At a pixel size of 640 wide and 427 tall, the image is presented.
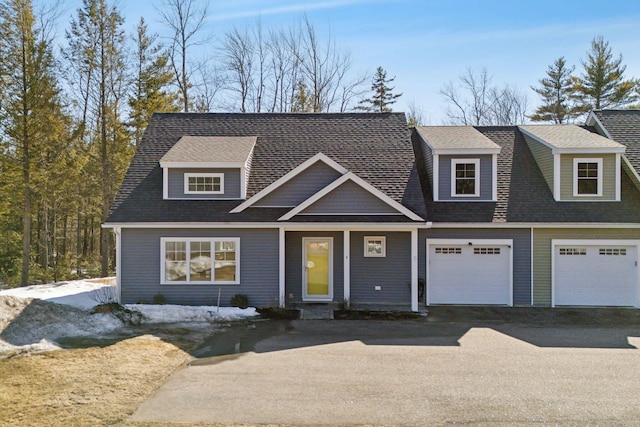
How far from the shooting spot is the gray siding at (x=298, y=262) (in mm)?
15188

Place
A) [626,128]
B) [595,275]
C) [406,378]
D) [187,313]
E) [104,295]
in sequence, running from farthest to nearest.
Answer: [626,128], [104,295], [595,275], [187,313], [406,378]

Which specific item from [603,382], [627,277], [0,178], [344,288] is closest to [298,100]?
[0,178]

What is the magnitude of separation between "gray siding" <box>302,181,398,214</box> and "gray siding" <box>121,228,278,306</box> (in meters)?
1.57

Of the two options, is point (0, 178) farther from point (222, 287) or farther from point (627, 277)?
point (627, 277)

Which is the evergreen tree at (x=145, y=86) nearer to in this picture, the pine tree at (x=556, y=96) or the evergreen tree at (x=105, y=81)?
the evergreen tree at (x=105, y=81)

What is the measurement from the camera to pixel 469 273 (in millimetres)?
15211

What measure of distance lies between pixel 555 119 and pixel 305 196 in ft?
84.6

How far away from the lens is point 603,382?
802 centimetres

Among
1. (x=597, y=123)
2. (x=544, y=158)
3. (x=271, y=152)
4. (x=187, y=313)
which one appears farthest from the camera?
(x=597, y=123)

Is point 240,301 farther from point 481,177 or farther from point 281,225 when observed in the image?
point 481,177

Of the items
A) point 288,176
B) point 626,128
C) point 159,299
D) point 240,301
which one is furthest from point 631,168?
point 159,299

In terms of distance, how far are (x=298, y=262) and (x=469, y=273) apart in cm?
536

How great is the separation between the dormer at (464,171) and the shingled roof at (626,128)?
15.3ft

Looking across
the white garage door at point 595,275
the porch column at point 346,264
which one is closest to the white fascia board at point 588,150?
the white garage door at point 595,275
